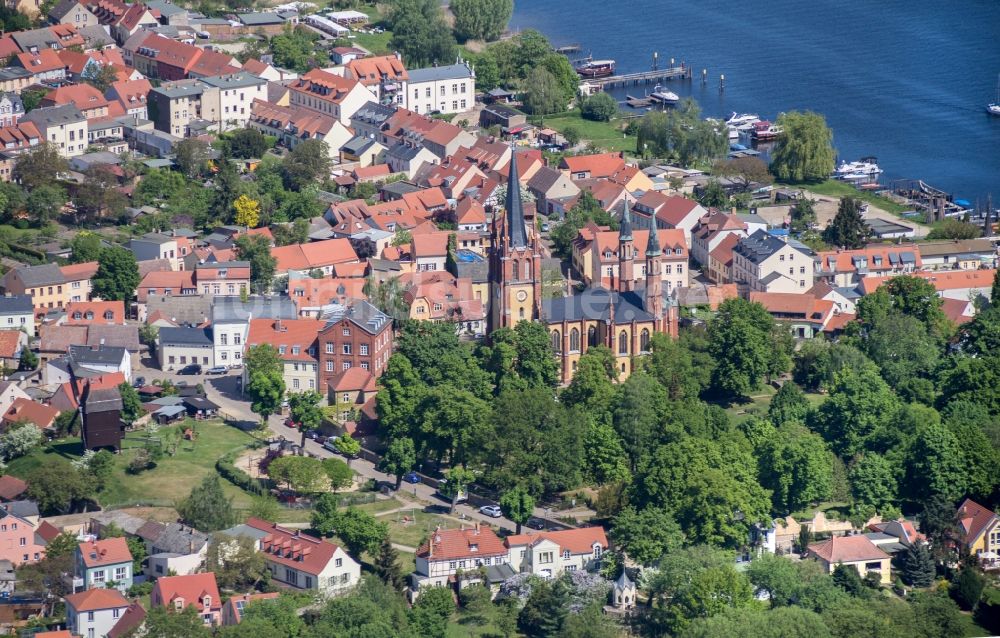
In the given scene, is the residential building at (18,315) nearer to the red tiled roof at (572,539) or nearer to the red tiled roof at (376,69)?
the red tiled roof at (572,539)

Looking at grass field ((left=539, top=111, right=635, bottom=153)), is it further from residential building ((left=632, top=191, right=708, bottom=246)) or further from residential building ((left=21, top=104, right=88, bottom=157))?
residential building ((left=21, top=104, right=88, bottom=157))

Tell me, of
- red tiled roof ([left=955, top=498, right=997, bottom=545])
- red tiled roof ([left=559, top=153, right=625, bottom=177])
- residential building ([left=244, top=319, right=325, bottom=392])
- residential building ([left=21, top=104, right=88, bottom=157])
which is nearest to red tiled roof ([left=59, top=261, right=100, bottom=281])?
residential building ([left=244, top=319, right=325, bottom=392])

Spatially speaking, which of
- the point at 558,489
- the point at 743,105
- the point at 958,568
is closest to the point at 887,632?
the point at 958,568

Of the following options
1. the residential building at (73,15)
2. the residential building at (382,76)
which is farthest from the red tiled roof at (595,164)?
the residential building at (73,15)

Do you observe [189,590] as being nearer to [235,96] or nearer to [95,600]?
[95,600]

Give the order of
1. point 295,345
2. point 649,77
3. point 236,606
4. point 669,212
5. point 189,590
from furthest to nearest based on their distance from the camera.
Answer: point 649,77 → point 669,212 → point 295,345 → point 189,590 → point 236,606

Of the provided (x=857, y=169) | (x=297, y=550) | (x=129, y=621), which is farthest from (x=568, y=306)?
(x=857, y=169)

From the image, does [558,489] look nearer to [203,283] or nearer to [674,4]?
[203,283]
